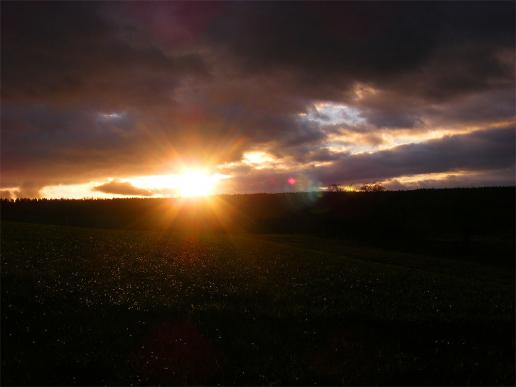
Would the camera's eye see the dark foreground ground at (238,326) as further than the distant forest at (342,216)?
No

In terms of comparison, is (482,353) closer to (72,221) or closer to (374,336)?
(374,336)

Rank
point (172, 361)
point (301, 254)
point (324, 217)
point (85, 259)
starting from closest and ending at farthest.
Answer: point (172, 361)
point (85, 259)
point (301, 254)
point (324, 217)

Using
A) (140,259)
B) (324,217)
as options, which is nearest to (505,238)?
(324,217)

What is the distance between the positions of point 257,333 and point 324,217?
94.1m

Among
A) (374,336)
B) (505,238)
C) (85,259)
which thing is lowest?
(505,238)

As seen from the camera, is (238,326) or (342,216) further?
(342,216)

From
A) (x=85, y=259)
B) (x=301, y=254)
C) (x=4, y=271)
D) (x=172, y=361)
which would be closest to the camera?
(x=172, y=361)

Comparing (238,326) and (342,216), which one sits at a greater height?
(238,326)

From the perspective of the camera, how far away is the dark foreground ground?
13.1 meters

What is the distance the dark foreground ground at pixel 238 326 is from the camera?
42.9 feet

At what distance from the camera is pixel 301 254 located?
38656mm

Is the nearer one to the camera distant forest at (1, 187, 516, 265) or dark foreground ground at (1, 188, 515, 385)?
dark foreground ground at (1, 188, 515, 385)

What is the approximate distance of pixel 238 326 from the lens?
645 inches

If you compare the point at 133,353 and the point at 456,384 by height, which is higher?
the point at 133,353
